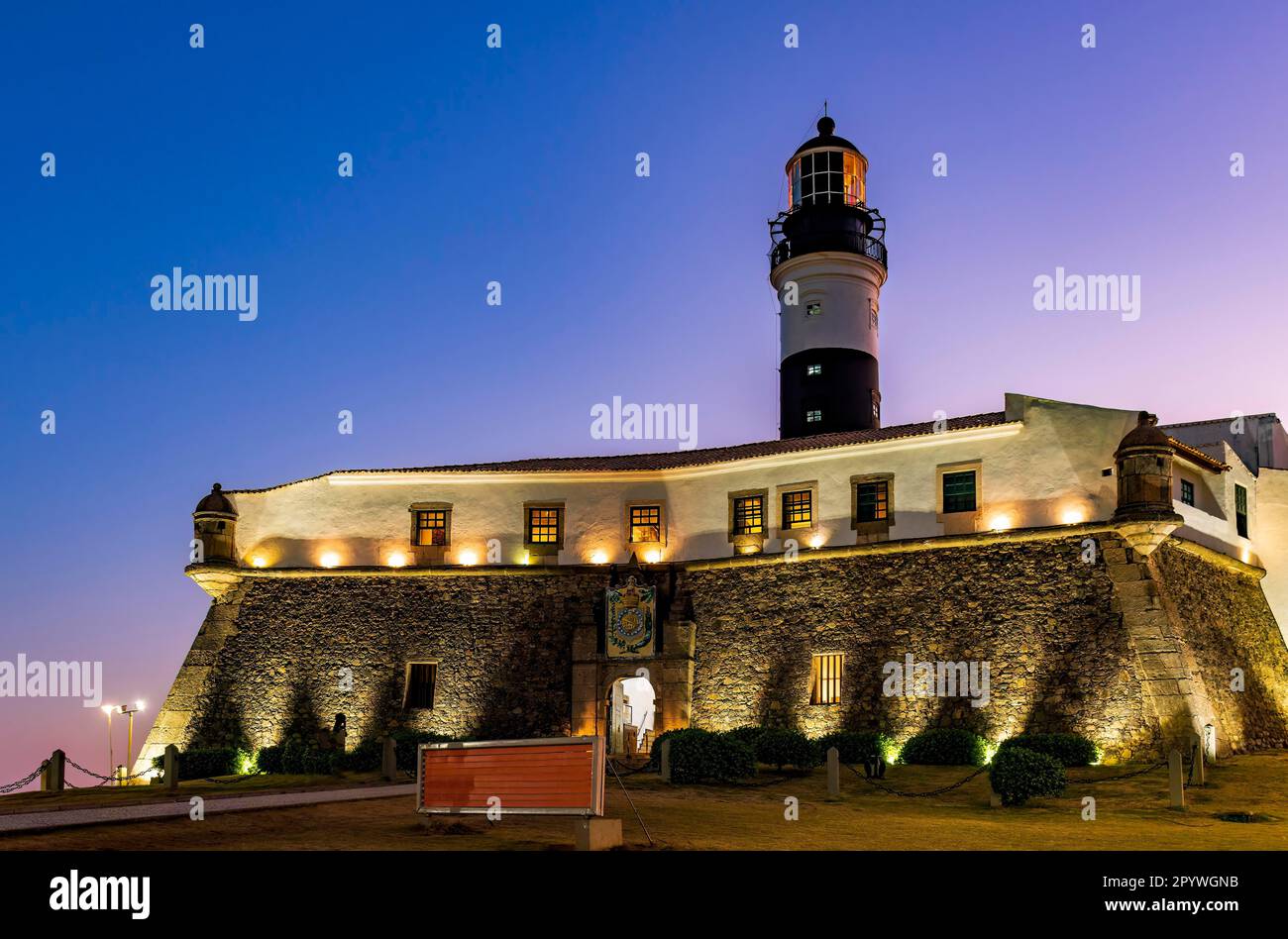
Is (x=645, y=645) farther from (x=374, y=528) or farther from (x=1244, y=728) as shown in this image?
(x=1244, y=728)

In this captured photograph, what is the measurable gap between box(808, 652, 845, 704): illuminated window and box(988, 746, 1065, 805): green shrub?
29.0ft

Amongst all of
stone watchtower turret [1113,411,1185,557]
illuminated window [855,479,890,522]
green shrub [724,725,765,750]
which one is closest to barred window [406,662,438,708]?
green shrub [724,725,765,750]

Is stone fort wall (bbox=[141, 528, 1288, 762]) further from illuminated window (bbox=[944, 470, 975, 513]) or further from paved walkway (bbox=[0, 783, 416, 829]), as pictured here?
paved walkway (bbox=[0, 783, 416, 829])

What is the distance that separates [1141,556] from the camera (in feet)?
85.5

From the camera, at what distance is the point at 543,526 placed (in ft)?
112

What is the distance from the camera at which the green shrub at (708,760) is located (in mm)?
23688

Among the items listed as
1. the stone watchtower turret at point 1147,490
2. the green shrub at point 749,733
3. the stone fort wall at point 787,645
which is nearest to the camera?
the stone watchtower turret at point 1147,490

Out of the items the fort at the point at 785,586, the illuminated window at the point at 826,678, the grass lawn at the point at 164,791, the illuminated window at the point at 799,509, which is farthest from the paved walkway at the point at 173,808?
the illuminated window at the point at 799,509

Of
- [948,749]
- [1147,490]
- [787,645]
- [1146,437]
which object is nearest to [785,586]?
[787,645]

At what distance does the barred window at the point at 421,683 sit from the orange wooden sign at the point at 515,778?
18037 millimetres

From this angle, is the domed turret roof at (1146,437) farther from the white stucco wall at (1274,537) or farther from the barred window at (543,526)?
the barred window at (543,526)

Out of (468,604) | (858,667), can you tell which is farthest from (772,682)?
(468,604)

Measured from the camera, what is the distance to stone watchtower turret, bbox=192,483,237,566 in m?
34.2
